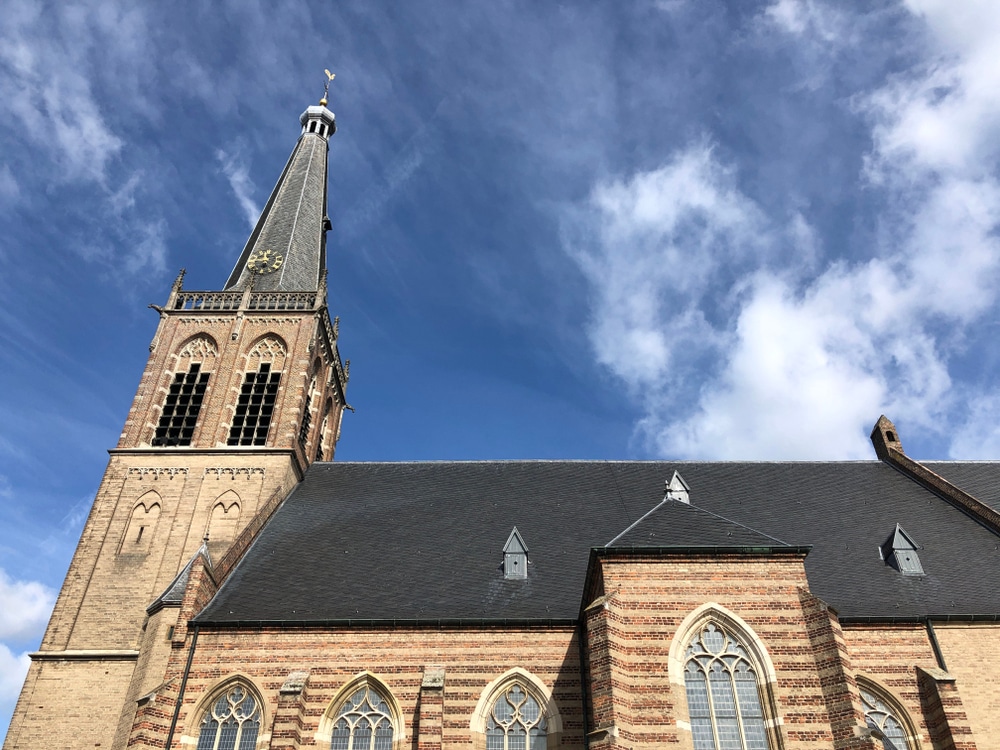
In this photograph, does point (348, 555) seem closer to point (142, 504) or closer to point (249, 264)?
point (142, 504)

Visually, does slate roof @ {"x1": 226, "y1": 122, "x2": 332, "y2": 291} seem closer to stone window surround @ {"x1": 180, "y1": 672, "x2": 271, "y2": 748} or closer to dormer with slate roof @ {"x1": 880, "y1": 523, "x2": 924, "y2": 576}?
stone window surround @ {"x1": 180, "y1": 672, "x2": 271, "y2": 748}

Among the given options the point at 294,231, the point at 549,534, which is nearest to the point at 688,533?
the point at 549,534

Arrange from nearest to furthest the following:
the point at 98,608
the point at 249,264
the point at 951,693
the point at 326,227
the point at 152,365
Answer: the point at 951,693 → the point at 98,608 → the point at 152,365 → the point at 249,264 → the point at 326,227

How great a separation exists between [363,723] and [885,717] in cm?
999

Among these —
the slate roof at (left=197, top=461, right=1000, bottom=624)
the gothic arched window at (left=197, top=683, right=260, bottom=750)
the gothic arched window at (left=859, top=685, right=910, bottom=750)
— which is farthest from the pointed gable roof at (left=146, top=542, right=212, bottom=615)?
the gothic arched window at (left=859, top=685, right=910, bottom=750)

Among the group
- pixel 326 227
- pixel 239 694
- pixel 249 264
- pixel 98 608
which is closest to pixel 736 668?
pixel 239 694

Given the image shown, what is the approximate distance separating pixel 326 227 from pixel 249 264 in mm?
4898

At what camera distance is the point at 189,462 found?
21.8 metres

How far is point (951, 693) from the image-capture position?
45.9 ft

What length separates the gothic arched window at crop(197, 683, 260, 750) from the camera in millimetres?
14469

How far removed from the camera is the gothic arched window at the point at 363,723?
14375mm

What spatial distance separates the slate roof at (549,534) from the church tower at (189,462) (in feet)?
4.33

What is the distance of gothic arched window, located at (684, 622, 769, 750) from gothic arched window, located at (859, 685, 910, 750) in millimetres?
3307

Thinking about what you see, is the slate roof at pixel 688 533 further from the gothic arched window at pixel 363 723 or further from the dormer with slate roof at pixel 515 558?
the gothic arched window at pixel 363 723
